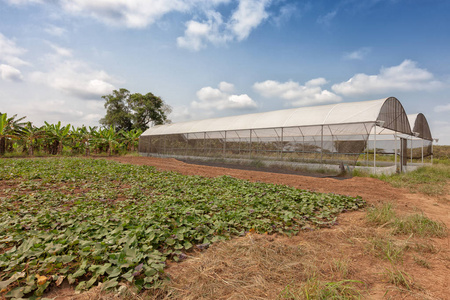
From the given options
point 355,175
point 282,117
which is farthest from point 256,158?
point 355,175

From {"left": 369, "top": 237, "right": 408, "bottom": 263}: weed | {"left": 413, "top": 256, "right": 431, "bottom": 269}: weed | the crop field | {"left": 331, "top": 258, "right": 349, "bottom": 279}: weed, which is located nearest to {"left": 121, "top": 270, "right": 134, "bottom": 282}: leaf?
the crop field

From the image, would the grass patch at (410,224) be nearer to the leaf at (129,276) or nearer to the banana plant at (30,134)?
the leaf at (129,276)

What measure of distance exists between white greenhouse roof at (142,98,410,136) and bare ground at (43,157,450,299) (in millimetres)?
8553

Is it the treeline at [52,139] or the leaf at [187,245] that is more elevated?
the treeline at [52,139]

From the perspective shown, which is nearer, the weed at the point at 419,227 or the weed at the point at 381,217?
the weed at the point at 419,227

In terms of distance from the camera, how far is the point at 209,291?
2072mm

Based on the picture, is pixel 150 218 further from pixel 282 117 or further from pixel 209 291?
pixel 282 117

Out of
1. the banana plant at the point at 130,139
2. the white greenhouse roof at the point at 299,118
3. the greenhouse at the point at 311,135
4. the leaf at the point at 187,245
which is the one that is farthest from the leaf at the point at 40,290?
the banana plant at the point at 130,139

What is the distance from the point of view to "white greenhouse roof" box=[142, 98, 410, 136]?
10.9 m

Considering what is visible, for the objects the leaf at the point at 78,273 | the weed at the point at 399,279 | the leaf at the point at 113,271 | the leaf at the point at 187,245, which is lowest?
the weed at the point at 399,279

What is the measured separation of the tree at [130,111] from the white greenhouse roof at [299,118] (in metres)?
11.9

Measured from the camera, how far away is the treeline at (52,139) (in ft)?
54.9

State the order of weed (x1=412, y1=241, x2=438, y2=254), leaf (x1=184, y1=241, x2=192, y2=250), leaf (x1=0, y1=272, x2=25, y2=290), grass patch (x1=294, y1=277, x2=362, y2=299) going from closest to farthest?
grass patch (x1=294, y1=277, x2=362, y2=299), leaf (x1=0, y1=272, x2=25, y2=290), leaf (x1=184, y1=241, x2=192, y2=250), weed (x1=412, y1=241, x2=438, y2=254)

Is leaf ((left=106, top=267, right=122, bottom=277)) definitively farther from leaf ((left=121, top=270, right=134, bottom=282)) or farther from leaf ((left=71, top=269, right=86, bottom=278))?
leaf ((left=71, top=269, right=86, bottom=278))
